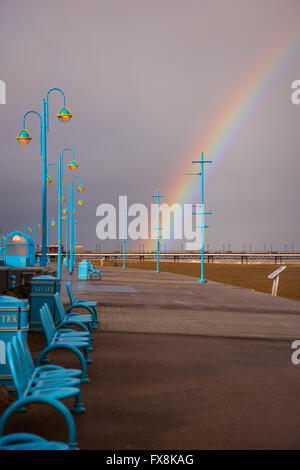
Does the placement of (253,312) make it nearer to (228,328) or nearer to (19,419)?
(228,328)

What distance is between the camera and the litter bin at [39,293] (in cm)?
A: 1053

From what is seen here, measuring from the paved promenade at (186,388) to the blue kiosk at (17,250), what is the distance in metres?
21.7

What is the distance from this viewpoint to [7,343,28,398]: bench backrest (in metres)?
4.54

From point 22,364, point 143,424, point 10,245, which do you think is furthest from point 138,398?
point 10,245

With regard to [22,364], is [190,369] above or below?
below

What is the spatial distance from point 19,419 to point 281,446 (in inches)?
105

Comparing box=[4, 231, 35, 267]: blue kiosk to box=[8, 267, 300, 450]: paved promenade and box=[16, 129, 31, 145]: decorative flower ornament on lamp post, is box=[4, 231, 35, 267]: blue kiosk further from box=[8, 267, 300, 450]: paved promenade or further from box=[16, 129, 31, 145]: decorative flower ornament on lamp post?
box=[8, 267, 300, 450]: paved promenade

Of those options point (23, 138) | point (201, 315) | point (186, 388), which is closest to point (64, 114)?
point (23, 138)

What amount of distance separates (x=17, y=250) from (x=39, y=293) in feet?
83.0

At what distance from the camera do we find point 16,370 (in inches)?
183

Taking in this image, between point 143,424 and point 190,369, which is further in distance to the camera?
point 190,369

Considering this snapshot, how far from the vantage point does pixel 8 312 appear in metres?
6.23

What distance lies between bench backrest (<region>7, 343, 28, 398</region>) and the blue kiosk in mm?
30245
